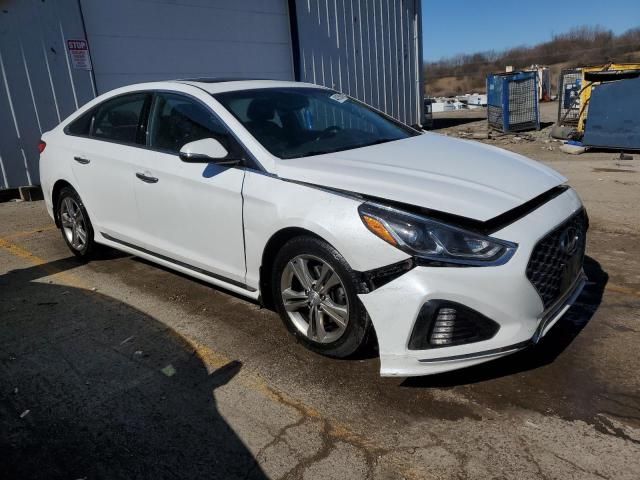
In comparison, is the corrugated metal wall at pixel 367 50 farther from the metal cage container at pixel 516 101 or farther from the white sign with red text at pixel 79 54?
the white sign with red text at pixel 79 54

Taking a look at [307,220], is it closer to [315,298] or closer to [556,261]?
[315,298]

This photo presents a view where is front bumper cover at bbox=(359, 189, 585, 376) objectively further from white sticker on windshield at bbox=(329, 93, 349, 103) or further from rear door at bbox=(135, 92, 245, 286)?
white sticker on windshield at bbox=(329, 93, 349, 103)

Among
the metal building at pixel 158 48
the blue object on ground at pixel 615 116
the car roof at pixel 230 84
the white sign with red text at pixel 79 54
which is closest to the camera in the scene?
the car roof at pixel 230 84

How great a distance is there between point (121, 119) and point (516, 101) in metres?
12.4

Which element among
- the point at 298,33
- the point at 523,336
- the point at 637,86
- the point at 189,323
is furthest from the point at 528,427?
the point at 298,33

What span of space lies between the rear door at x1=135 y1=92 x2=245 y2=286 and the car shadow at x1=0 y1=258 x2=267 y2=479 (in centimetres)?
53

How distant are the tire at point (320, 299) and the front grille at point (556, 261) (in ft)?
2.76

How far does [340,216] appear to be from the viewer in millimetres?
2654

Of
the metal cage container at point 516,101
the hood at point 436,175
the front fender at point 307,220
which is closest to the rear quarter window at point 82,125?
the front fender at point 307,220

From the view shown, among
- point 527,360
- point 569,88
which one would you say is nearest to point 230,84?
point 527,360

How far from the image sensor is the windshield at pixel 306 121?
334 centimetres

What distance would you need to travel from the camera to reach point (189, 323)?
3.57 meters

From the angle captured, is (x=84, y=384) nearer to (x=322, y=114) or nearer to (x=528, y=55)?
(x=322, y=114)

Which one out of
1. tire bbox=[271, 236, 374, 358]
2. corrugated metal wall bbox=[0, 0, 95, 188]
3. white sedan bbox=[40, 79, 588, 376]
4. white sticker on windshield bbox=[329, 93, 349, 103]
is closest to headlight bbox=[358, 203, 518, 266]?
white sedan bbox=[40, 79, 588, 376]
